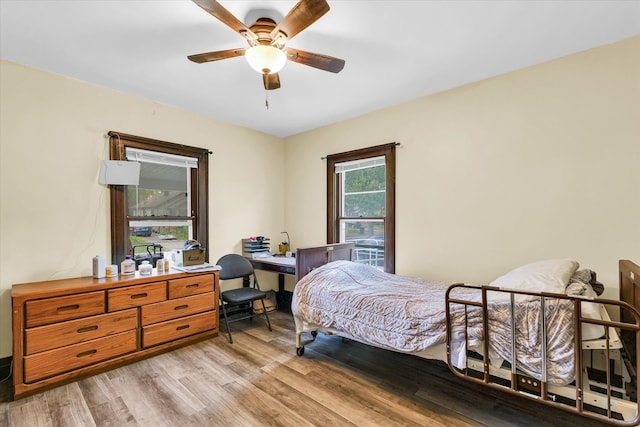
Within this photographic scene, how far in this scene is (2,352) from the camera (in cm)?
239

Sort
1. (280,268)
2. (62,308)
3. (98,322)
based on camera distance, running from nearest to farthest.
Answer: (62,308)
(98,322)
(280,268)

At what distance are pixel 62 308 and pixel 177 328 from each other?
0.93 meters

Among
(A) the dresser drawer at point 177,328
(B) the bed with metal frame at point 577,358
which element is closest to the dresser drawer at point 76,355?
(A) the dresser drawer at point 177,328

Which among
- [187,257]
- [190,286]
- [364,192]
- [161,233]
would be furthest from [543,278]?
[161,233]

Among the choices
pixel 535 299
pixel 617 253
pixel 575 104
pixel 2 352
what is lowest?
pixel 2 352

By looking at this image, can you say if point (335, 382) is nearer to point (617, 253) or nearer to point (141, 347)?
point (141, 347)

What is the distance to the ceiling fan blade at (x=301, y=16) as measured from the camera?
4.90 feet

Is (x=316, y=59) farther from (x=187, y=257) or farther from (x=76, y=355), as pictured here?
(x=76, y=355)

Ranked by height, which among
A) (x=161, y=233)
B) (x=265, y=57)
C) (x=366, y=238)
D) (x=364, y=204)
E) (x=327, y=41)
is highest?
(x=327, y=41)

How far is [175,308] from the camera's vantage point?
2857 mm

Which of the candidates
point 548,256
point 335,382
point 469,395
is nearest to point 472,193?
point 548,256

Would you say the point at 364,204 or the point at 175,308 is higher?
the point at 364,204

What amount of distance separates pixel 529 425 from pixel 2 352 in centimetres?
393

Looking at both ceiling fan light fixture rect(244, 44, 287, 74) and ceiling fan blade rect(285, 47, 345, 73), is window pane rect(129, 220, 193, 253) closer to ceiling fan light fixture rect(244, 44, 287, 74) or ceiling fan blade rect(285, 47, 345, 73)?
ceiling fan light fixture rect(244, 44, 287, 74)
